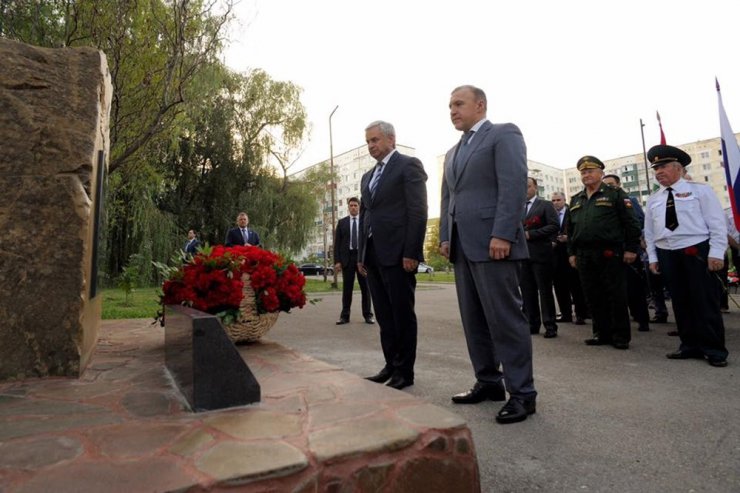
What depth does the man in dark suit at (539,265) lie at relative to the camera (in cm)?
550

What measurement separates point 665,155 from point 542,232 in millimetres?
1699

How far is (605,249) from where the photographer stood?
15.2 ft

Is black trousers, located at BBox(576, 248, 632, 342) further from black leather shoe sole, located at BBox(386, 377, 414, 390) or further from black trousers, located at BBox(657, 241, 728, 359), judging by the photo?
black leather shoe sole, located at BBox(386, 377, 414, 390)

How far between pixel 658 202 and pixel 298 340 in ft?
12.9

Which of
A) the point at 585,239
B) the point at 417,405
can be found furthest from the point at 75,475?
the point at 585,239

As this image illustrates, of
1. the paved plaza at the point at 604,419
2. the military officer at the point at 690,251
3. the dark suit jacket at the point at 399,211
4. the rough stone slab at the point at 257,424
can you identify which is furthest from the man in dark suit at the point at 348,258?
the rough stone slab at the point at 257,424

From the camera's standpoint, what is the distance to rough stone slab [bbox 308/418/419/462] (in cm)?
150

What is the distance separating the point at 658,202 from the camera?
164 inches

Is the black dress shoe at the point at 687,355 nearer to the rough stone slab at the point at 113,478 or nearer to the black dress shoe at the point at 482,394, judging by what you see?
the black dress shoe at the point at 482,394

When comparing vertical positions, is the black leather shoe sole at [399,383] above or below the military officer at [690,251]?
below

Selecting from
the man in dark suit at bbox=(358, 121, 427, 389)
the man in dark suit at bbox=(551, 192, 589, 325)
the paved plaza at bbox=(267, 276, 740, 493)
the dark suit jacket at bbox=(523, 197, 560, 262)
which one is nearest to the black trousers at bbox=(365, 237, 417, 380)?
the man in dark suit at bbox=(358, 121, 427, 389)

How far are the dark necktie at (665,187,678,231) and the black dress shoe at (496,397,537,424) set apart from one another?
250 centimetres

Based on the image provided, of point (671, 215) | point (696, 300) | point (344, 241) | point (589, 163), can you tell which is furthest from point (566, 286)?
point (344, 241)

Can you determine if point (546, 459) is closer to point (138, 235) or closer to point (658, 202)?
point (658, 202)
